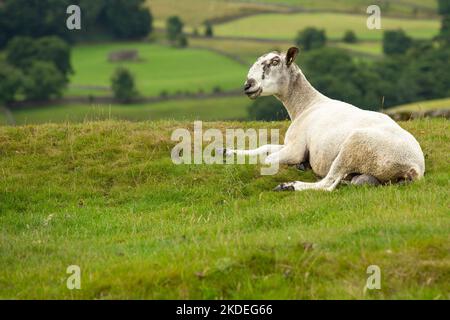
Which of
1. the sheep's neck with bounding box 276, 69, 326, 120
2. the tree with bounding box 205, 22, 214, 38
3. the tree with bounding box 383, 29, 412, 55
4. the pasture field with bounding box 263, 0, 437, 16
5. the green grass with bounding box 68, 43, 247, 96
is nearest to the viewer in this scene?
the sheep's neck with bounding box 276, 69, 326, 120

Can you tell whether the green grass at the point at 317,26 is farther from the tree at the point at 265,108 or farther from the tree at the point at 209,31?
the tree at the point at 265,108

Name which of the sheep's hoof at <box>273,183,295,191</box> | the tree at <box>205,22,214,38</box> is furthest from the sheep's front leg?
the tree at <box>205,22,214,38</box>

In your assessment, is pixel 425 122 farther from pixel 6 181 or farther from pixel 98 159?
pixel 6 181

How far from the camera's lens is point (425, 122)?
20.5 m

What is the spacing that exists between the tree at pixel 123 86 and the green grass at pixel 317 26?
32259mm

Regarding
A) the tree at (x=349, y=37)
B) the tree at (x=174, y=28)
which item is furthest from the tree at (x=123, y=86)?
the tree at (x=349, y=37)

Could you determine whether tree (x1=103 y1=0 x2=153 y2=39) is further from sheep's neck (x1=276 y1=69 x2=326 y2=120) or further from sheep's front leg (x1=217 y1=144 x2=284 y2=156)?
sheep's front leg (x1=217 y1=144 x2=284 y2=156)

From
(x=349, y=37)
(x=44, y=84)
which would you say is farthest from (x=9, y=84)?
(x=349, y=37)

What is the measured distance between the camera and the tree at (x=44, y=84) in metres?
116

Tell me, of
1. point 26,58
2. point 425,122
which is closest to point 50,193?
point 425,122

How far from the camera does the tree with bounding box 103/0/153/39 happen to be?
153500 millimetres

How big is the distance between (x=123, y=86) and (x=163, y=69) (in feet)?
70.1

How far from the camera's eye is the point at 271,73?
1791cm

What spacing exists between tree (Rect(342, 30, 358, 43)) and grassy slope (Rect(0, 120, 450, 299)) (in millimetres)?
117120
